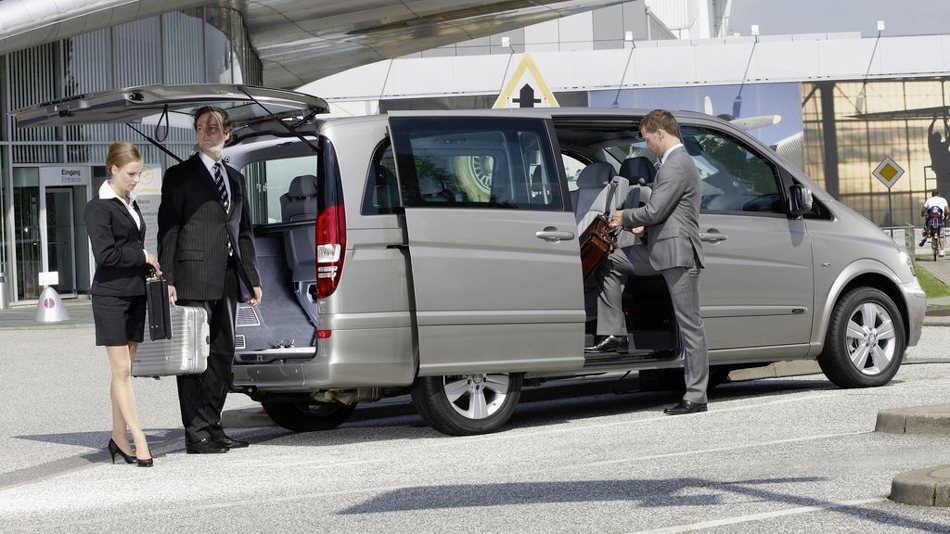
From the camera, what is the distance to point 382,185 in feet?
26.5

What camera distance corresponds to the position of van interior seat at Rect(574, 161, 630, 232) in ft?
29.4

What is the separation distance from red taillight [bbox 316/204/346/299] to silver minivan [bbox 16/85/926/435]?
11mm

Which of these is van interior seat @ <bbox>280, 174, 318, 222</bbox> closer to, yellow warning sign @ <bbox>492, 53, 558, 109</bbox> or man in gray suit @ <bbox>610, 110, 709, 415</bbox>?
man in gray suit @ <bbox>610, 110, 709, 415</bbox>

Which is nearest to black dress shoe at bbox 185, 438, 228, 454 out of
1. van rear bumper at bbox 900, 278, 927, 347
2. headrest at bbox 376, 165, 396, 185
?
headrest at bbox 376, 165, 396, 185

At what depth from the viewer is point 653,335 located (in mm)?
9211

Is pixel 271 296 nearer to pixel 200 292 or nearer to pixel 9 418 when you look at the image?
pixel 200 292

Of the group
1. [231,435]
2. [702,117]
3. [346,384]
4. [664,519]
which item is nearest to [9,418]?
[231,435]

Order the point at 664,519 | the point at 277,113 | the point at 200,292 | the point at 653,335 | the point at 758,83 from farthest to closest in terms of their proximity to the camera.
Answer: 1. the point at 758,83
2. the point at 653,335
3. the point at 277,113
4. the point at 200,292
5. the point at 664,519

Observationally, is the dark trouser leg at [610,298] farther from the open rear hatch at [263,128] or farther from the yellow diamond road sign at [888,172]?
the yellow diamond road sign at [888,172]

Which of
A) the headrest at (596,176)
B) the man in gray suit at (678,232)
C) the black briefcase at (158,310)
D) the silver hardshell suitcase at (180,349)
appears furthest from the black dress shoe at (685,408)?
the black briefcase at (158,310)

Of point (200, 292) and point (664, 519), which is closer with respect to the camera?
point (664, 519)

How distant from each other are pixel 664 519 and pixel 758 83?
51.2 meters

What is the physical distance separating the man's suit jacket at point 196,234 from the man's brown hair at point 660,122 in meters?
2.57

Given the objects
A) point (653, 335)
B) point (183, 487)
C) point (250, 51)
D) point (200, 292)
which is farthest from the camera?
point (250, 51)
